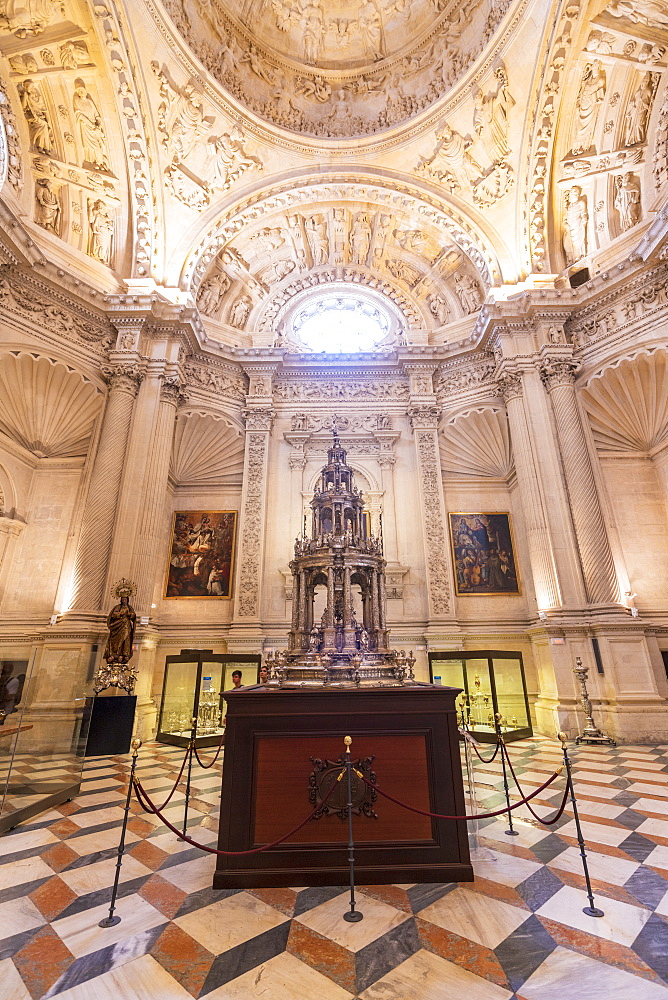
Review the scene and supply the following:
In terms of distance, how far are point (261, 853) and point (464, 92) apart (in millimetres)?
17582

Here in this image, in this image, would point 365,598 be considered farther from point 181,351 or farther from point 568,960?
point 181,351

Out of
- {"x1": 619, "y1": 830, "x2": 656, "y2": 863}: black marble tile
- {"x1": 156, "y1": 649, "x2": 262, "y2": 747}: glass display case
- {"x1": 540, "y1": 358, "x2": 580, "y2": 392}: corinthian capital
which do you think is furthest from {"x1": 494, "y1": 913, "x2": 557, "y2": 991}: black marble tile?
{"x1": 540, "y1": 358, "x2": 580, "y2": 392}: corinthian capital

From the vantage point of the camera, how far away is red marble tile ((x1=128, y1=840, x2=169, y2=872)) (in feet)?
12.2

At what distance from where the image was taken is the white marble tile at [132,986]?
219cm

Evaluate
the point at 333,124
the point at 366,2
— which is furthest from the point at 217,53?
the point at 366,2

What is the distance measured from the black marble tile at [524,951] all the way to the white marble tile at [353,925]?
0.63 metres

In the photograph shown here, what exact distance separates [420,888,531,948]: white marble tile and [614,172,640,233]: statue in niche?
47.1 feet

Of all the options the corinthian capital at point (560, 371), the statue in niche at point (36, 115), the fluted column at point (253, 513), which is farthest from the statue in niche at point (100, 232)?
the corinthian capital at point (560, 371)

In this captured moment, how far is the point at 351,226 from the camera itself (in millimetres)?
15453

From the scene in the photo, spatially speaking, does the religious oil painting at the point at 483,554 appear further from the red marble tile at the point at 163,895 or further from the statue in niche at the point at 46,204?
the statue in niche at the point at 46,204

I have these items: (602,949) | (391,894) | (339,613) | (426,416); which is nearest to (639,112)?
(426,416)

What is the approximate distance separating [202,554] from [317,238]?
11579 mm

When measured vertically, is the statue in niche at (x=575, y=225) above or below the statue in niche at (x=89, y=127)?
below

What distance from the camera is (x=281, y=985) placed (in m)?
2.27
